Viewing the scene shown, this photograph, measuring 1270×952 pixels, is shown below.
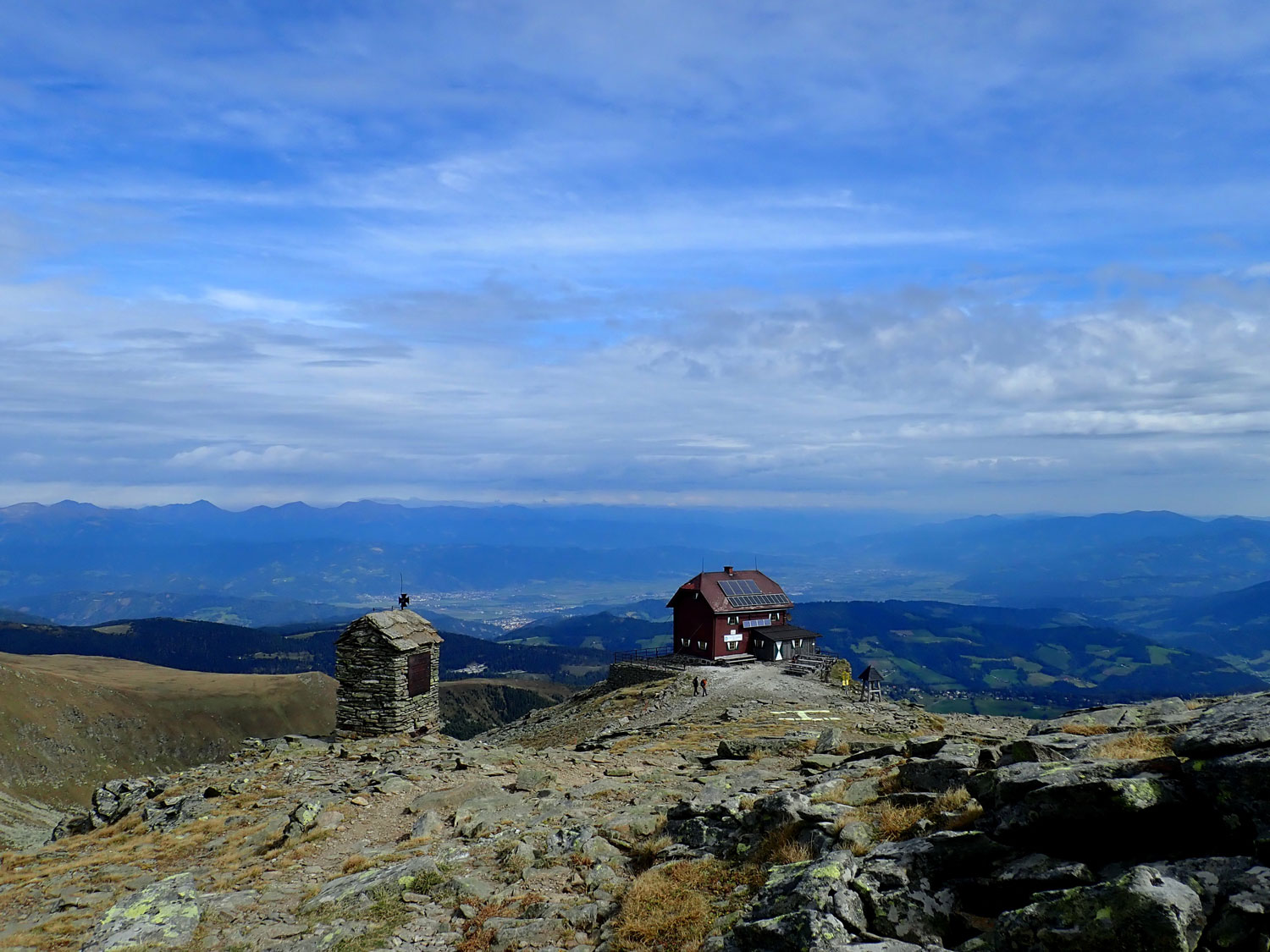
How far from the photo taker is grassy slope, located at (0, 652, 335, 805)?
10706cm

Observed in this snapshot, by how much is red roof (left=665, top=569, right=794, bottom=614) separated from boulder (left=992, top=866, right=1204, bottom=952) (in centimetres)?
5702

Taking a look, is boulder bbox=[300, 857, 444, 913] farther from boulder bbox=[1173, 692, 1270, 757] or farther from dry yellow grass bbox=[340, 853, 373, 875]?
boulder bbox=[1173, 692, 1270, 757]

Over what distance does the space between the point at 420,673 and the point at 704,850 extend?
25279 millimetres

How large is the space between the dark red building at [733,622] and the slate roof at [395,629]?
32.6 m

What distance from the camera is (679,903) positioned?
44.4ft

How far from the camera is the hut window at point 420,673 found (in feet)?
121

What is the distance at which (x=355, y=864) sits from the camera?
1867 cm

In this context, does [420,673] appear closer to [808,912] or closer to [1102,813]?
[808,912]

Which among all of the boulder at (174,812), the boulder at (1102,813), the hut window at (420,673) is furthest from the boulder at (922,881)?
the hut window at (420,673)

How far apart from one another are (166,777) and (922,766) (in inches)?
1192

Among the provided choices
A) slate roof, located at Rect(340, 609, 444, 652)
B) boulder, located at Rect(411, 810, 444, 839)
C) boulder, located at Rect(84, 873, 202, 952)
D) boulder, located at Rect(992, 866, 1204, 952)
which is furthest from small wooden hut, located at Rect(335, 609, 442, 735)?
boulder, located at Rect(992, 866, 1204, 952)

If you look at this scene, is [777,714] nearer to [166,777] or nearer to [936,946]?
[166,777]

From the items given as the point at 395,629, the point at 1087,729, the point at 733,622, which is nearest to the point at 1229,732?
the point at 1087,729

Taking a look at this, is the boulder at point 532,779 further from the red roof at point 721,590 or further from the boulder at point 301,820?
the red roof at point 721,590
